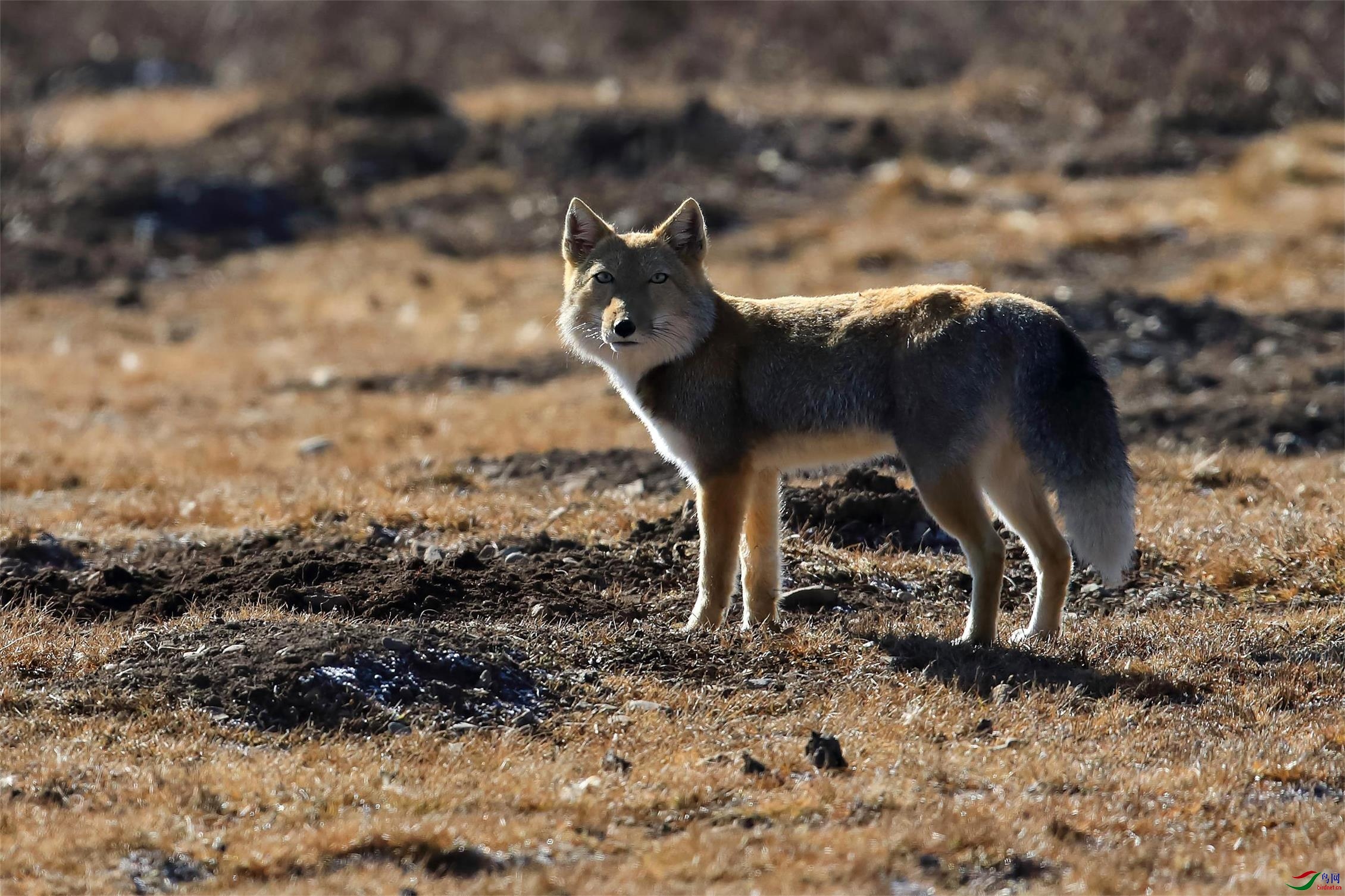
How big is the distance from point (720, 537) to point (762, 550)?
17.7 inches

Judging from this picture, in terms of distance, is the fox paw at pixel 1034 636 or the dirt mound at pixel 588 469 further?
the dirt mound at pixel 588 469

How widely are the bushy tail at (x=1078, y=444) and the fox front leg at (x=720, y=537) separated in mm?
1503

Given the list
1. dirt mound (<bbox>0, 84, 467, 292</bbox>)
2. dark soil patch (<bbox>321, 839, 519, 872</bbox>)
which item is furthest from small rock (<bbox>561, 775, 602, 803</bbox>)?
dirt mound (<bbox>0, 84, 467, 292</bbox>)

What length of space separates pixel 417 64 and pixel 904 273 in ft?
73.0

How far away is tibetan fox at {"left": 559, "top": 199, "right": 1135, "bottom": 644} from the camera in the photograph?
7.66 meters

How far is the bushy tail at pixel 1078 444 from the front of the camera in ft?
24.7

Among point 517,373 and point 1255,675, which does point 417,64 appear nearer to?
point 517,373

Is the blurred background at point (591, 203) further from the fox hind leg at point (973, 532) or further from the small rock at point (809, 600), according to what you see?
the fox hind leg at point (973, 532)

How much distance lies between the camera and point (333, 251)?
26141 millimetres

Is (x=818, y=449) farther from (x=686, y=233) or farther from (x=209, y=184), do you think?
(x=209, y=184)

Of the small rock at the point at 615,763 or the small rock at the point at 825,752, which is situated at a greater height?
the small rock at the point at 825,752

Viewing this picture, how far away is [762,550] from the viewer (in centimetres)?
872

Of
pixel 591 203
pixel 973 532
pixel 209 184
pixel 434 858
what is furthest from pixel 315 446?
pixel 209 184

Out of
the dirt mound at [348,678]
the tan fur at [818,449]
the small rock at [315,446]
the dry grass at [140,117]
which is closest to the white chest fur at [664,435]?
the tan fur at [818,449]
